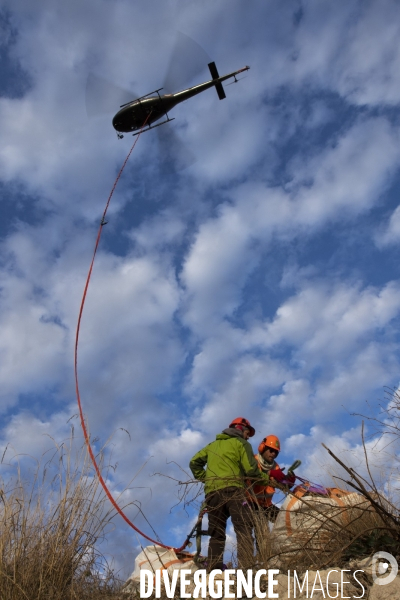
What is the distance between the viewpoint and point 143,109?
9617 millimetres

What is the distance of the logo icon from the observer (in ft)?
9.20

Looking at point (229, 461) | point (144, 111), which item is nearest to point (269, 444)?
point (229, 461)

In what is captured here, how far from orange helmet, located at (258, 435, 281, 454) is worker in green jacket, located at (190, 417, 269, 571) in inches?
12.0

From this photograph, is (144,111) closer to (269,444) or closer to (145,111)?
(145,111)

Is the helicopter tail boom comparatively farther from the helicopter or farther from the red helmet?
the red helmet

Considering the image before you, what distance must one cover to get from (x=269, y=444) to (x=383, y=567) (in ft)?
9.60

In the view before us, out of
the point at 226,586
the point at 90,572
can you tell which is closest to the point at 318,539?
the point at 226,586

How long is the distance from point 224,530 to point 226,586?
1579 mm

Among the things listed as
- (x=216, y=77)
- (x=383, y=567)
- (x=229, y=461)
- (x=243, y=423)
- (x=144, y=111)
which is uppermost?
(x=216, y=77)

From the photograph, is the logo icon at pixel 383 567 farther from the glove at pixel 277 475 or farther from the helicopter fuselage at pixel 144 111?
the helicopter fuselage at pixel 144 111

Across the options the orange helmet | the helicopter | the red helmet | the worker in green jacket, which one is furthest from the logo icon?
the helicopter

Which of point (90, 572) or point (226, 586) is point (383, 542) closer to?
point (226, 586)

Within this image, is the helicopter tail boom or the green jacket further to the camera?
the helicopter tail boom

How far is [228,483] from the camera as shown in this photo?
482 cm
